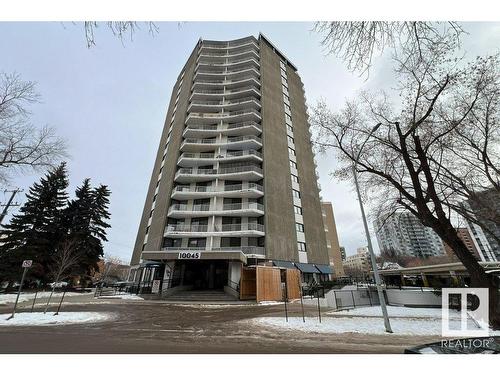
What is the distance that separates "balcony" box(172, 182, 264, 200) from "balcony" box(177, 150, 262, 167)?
3288 millimetres

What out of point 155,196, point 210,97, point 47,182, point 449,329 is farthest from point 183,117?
point 449,329

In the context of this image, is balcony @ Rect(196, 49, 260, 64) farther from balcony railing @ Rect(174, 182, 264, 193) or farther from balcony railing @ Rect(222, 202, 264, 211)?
balcony railing @ Rect(222, 202, 264, 211)

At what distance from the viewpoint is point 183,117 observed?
1348 inches

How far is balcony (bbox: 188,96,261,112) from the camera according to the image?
112 feet

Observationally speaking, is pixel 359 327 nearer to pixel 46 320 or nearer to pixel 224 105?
pixel 46 320

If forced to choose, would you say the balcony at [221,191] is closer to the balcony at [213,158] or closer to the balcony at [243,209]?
the balcony at [243,209]

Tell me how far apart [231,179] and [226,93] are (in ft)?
48.8

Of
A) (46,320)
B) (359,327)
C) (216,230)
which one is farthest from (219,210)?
(359,327)

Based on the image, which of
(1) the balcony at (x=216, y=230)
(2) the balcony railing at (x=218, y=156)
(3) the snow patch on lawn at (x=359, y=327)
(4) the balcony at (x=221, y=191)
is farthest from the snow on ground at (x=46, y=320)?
(2) the balcony railing at (x=218, y=156)

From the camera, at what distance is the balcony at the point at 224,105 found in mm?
34094

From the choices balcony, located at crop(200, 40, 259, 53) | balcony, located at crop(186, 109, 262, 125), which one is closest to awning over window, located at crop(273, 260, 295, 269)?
balcony, located at crop(186, 109, 262, 125)

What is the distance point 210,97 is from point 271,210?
20.3 metres

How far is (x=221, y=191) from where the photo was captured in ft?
93.1

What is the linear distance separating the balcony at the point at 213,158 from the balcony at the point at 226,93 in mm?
9780
